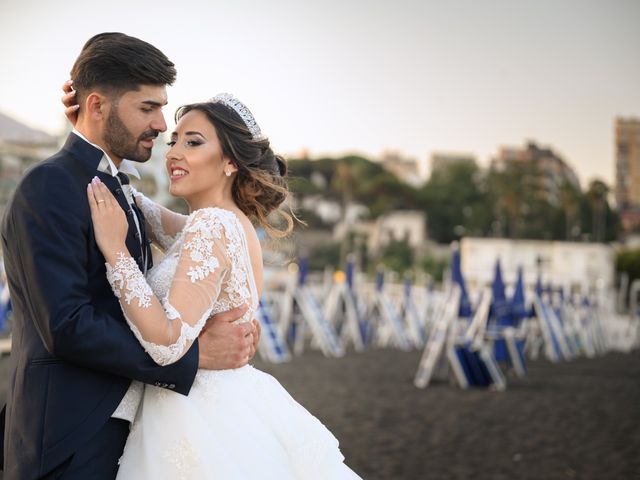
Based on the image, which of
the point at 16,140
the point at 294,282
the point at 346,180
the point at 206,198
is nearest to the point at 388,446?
the point at 16,140

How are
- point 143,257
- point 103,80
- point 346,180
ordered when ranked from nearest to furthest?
point 103,80 < point 143,257 < point 346,180

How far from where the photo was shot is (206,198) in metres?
3.12

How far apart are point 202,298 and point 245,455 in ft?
1.72

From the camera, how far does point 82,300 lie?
2.43 meters

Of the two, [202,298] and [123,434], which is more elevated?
[202,298]

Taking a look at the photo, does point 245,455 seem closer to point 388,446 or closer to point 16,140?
point 16,140

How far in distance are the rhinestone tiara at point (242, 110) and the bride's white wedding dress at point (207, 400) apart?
0.39 m

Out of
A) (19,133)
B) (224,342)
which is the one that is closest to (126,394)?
(224,342)

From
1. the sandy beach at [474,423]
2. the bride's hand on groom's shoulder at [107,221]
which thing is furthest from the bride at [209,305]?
the sandy beach at [474,423]

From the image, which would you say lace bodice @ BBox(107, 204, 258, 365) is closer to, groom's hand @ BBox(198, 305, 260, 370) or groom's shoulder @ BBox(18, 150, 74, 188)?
groom's hand @ BBox(198, 305, 260, 370)

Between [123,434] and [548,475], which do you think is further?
[548,475]

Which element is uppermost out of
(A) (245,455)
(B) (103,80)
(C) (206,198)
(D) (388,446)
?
(B) (103,80)

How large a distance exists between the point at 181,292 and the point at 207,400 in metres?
0.38

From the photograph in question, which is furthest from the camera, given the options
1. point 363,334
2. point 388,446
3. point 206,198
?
point 363,334
